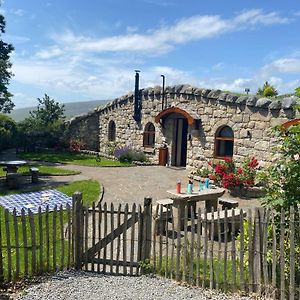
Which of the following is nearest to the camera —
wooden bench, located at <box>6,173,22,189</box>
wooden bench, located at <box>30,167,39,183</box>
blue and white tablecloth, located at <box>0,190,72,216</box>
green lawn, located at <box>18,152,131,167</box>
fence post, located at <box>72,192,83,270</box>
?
fence post, located at <box>72,192,83,270</box>

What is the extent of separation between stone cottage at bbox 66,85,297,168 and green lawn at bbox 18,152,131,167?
1.85 m

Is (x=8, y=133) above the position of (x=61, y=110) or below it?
below

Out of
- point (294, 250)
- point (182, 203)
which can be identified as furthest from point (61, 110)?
point (294, 250)

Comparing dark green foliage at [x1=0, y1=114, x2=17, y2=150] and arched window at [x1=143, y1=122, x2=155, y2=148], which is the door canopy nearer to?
arched window at [x1=143, y1=122, x2=155, y2=148]

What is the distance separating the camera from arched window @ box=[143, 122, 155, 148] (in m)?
18.0

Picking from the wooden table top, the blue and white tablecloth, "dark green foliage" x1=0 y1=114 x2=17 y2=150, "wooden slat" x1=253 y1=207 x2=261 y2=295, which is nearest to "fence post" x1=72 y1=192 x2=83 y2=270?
the wooden table top

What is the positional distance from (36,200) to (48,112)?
1496 cm

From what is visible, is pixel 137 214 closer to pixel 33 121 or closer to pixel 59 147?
pixel 59 147

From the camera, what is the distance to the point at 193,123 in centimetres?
1433

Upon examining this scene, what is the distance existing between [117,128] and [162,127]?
4317 millimetres

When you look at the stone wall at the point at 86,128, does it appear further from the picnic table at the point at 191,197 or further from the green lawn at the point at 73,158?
the picnic table at the point at 191,197

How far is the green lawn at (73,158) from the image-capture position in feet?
54.1

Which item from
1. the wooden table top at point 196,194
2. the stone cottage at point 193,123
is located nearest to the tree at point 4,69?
the stone cottage at point 193,123

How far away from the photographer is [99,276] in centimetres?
525
